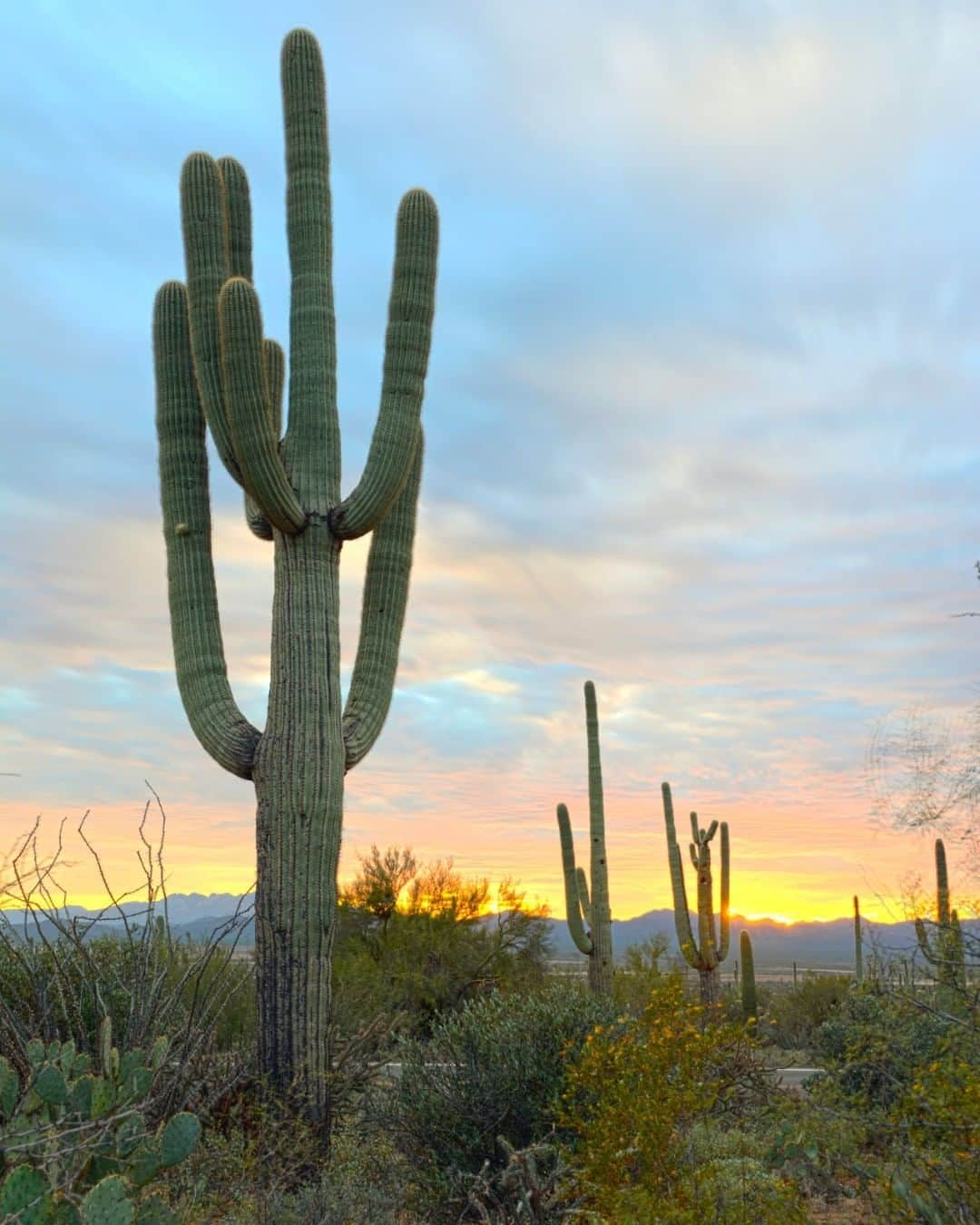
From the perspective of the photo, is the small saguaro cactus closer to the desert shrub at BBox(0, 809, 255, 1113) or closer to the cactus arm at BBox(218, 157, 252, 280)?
the desert shrub at BBox(0, 809, 255, 1113)

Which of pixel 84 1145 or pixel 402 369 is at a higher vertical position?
pixel 402 369

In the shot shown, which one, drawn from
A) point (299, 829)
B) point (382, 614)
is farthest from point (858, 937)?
point (299, 829)

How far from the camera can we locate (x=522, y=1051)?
332 inches

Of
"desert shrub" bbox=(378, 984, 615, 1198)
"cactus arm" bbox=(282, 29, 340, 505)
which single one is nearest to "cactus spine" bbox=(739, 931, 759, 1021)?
"desert shrub" bbox=(378, 984, 615, 1198)

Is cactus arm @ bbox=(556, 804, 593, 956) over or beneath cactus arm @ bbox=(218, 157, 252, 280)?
beneath

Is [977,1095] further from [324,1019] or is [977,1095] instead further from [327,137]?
[327,137]

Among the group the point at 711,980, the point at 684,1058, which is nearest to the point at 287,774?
the point at 684,1058

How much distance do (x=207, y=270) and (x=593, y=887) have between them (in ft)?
37.1

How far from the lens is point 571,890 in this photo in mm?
19094

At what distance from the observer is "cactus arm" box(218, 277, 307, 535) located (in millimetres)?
10086

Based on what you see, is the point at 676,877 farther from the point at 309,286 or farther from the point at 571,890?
the point at 309,286

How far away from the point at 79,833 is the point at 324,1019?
2406 millimetres

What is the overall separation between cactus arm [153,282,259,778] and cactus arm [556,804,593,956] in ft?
29.3

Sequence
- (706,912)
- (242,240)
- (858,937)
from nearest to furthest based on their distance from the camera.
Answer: (242,240)
(706,912)
(858,937)
